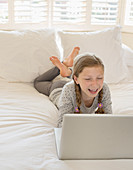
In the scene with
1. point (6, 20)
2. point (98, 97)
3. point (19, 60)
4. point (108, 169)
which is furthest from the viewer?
point (6, 20)

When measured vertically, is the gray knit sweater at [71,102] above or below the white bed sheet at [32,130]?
above

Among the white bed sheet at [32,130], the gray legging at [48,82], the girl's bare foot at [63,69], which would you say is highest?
the girl's bare foot at [63,69]

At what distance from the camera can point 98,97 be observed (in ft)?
4.92

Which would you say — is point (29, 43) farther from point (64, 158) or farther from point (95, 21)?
point (64, 158)

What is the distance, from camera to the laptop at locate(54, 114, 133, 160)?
0.97 metres

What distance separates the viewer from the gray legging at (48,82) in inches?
75.2

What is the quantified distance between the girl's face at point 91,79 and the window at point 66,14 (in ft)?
4.86

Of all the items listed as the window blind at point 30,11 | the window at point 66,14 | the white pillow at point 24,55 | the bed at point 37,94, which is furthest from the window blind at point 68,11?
the white pillow at point 24,55

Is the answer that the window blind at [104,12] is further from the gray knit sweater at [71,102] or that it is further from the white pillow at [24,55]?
the gray knit sweater at [71,102]

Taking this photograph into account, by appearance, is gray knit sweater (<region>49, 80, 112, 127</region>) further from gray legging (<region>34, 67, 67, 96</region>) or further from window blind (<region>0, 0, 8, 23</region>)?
window blind (<region>0, 0, 8, 23</region>)

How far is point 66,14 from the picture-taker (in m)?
2.71

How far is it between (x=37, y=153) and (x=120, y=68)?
134 cm

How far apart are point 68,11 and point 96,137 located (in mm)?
1938

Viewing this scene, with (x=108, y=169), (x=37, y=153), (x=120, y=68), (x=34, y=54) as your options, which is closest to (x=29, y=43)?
(x=34, y=54)
